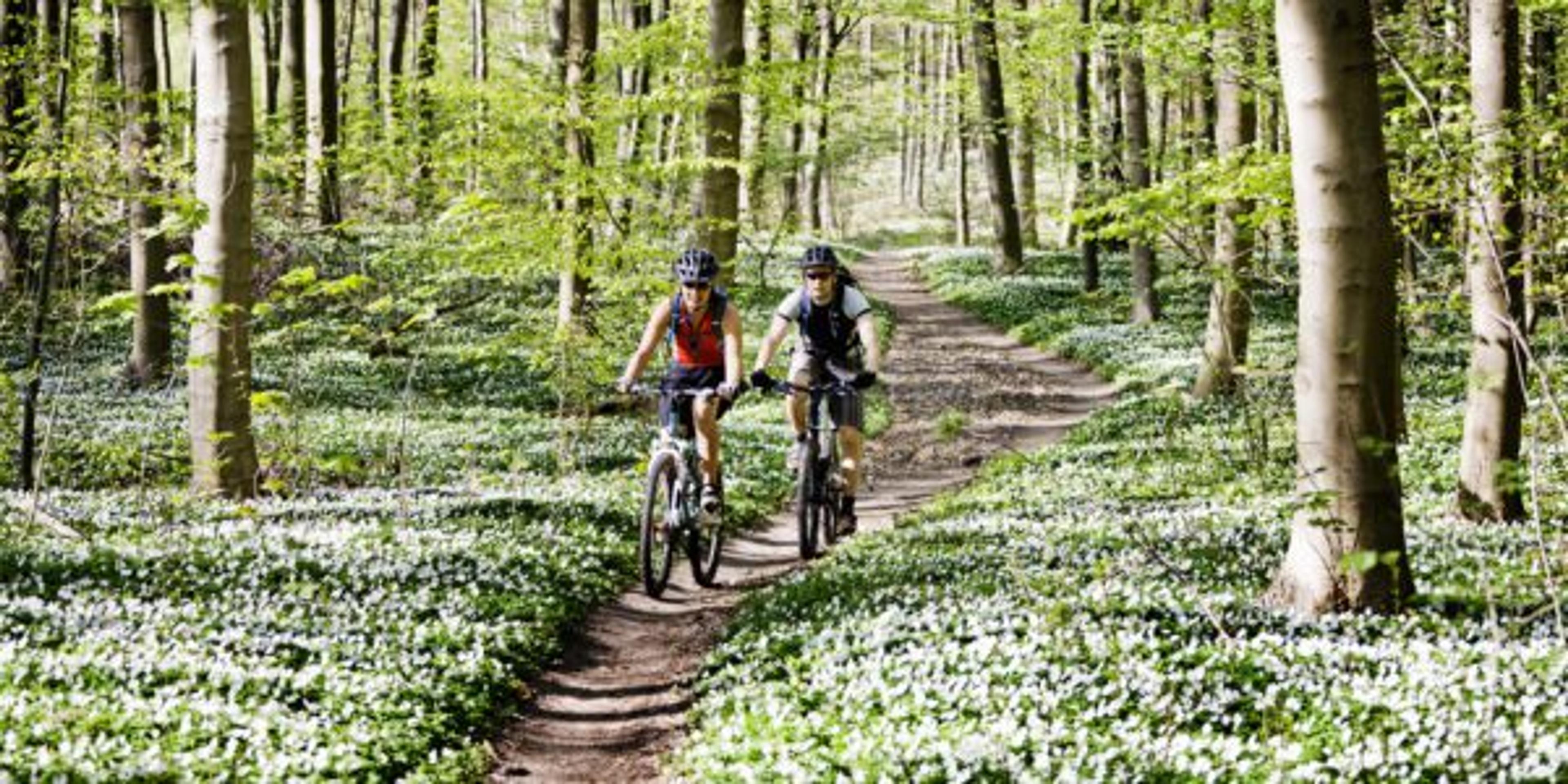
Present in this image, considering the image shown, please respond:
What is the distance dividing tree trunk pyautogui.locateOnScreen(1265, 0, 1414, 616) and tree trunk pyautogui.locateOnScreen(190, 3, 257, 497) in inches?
360

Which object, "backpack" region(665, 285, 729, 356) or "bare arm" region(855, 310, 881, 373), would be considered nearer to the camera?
"backpack" region(665, 285, 729, 356)

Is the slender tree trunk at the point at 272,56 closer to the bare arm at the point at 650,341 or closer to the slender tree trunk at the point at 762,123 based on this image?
the slender tree trunk at the point at 762,123

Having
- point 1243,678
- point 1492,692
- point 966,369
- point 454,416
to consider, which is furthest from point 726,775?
point 966,369

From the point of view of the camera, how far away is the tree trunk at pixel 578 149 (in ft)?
59.0

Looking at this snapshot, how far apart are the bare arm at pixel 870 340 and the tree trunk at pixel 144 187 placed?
915 centimetres

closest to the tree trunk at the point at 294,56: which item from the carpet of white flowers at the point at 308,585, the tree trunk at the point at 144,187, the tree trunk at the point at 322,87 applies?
the tree trunk at the point at 322,87

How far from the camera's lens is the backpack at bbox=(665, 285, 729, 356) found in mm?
11352

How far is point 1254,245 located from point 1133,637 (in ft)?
29.7

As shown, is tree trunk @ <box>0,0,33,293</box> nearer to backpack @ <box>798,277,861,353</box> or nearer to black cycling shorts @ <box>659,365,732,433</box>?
black cycling shorts @ <box>659,365,732,433</box>

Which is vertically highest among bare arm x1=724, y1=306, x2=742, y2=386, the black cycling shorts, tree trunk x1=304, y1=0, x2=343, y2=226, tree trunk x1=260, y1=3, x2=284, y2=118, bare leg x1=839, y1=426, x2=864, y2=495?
tree trunk x1=260, y1=3, x2=284, y2=118

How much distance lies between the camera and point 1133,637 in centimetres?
792

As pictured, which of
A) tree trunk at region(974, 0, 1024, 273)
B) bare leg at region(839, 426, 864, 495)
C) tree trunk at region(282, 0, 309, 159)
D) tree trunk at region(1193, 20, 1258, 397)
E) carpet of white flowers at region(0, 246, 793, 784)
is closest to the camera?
carpet of white flowers at region(0, 246, 793, 784)

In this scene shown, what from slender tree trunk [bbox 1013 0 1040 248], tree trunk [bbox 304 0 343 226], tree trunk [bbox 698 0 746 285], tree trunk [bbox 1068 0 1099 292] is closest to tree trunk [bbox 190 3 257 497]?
tree trunk [bbox 698 0 746 285]

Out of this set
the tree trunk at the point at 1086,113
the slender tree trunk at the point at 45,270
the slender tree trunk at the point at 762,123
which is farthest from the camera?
the tree trunk at the point at 1086,113
